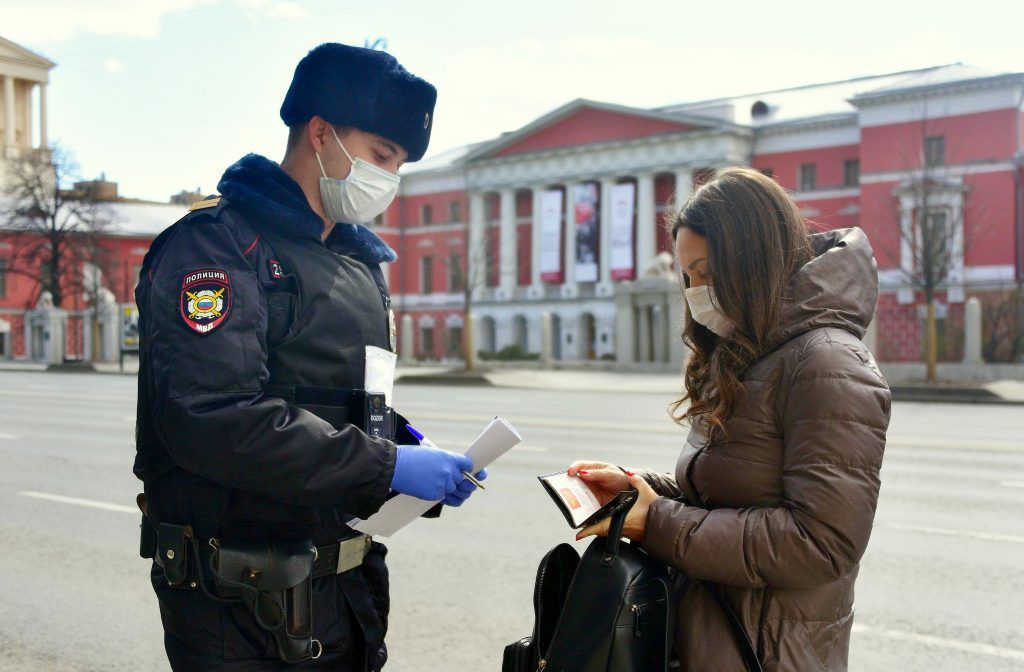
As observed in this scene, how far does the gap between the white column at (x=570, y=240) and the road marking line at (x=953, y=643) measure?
5417 centimetres

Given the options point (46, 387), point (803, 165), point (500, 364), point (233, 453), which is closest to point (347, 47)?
point (233, 453)

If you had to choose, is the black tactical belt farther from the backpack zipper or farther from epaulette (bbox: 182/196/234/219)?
epaulette (bbox: 182/196/234/219)

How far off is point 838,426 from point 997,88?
4935cm

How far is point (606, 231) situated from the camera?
58.6 m

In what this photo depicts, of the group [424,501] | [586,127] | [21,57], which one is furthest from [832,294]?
[21,57]

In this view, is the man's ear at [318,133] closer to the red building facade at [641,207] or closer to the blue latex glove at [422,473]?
the blue latex glove at [422,473]

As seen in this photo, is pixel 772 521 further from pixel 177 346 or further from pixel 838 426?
pixel 177 346

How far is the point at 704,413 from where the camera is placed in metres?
2.46

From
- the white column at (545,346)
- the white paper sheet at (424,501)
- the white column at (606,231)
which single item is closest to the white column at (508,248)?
the white column at (606,231)

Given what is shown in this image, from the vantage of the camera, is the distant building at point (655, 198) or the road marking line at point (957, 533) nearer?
the road marking line at point (957, 533)

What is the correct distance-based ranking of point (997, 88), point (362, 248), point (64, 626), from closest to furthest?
point (362, 248) < point (64, 626) < point (997, 88)

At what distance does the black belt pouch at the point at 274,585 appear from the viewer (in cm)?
233

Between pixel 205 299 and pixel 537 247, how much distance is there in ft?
197

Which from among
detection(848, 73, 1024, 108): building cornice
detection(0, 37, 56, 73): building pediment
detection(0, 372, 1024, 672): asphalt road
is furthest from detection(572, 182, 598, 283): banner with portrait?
detection(0, 372, 1024, 672): asphalt road
